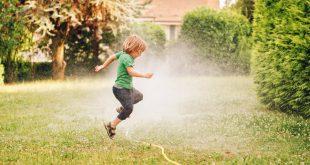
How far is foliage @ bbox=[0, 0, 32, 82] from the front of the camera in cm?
1892

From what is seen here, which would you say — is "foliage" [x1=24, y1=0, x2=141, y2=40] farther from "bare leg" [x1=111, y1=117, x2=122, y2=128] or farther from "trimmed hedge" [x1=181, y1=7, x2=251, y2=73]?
"bare leg" [x1=111, y1=117, x2=122, y2=128]

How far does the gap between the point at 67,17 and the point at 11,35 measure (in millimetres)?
2323

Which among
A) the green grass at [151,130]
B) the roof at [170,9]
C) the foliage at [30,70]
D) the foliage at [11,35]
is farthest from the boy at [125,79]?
the roof at [170,9]

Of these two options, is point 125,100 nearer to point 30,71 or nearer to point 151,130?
point 151,130

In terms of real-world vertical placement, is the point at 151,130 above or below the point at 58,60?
above

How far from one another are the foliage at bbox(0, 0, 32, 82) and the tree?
0.53m

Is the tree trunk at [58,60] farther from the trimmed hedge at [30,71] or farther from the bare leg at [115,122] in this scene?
the bare leg at [115,122]

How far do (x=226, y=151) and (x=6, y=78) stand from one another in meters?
14.1

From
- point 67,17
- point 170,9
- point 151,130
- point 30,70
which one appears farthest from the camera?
point 170,9

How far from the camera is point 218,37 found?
81.4 ft

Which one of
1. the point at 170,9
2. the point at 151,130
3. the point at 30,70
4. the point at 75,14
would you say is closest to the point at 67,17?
the point at 75,14

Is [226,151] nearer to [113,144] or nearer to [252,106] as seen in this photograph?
[113,144]

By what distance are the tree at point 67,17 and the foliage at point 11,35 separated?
1.75 feet

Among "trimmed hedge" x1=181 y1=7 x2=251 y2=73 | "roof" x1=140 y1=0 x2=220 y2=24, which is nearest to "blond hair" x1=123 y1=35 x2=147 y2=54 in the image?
"trimmed hedge" x1=181 y1=7 x2=251 y2=73
